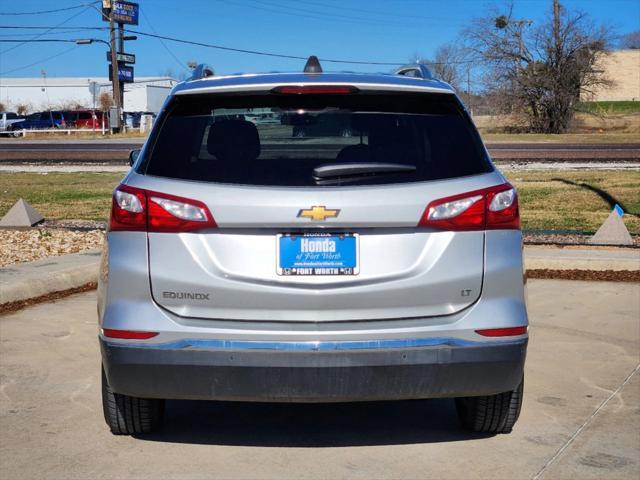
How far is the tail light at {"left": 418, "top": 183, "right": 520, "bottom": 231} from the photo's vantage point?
389 centimetres

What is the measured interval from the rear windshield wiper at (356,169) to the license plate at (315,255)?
0.85ft

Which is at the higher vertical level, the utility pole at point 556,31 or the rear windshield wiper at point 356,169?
the utility pole at point 556,31

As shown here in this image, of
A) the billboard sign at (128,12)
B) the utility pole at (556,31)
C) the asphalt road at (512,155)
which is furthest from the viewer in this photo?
the billboard sign at (128,12)

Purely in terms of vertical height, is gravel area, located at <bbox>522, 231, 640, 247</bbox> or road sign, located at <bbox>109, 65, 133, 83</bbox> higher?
road sign, located at <bbox>109, 65, 133, 83</bbox>

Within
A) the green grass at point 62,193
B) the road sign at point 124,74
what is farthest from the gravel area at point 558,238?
the road sign at point 124,74

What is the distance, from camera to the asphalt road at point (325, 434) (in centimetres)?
426

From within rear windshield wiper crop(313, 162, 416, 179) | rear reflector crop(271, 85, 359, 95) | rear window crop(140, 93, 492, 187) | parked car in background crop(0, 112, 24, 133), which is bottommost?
parked car in background crop(0, 112, 24, 133)

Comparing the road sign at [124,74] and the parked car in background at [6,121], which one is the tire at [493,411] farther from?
the road sign at [124,74]

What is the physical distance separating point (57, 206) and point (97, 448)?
1106cm

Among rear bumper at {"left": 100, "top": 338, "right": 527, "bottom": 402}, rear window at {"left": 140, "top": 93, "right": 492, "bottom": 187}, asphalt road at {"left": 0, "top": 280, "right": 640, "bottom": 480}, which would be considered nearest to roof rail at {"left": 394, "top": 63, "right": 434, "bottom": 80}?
rear window at {"left": 140, "top": 93, "right": 492, "bottom": 187}

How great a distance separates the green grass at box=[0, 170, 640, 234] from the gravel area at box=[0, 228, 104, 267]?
1.80m

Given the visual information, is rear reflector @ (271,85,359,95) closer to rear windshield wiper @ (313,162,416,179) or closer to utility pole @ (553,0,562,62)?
rear windshield wiper @ (313,162,416,179)

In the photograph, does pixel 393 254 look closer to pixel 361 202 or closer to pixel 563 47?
pixel 361 202

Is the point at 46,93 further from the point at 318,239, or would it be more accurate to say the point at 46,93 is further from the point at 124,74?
the point at 318,239
